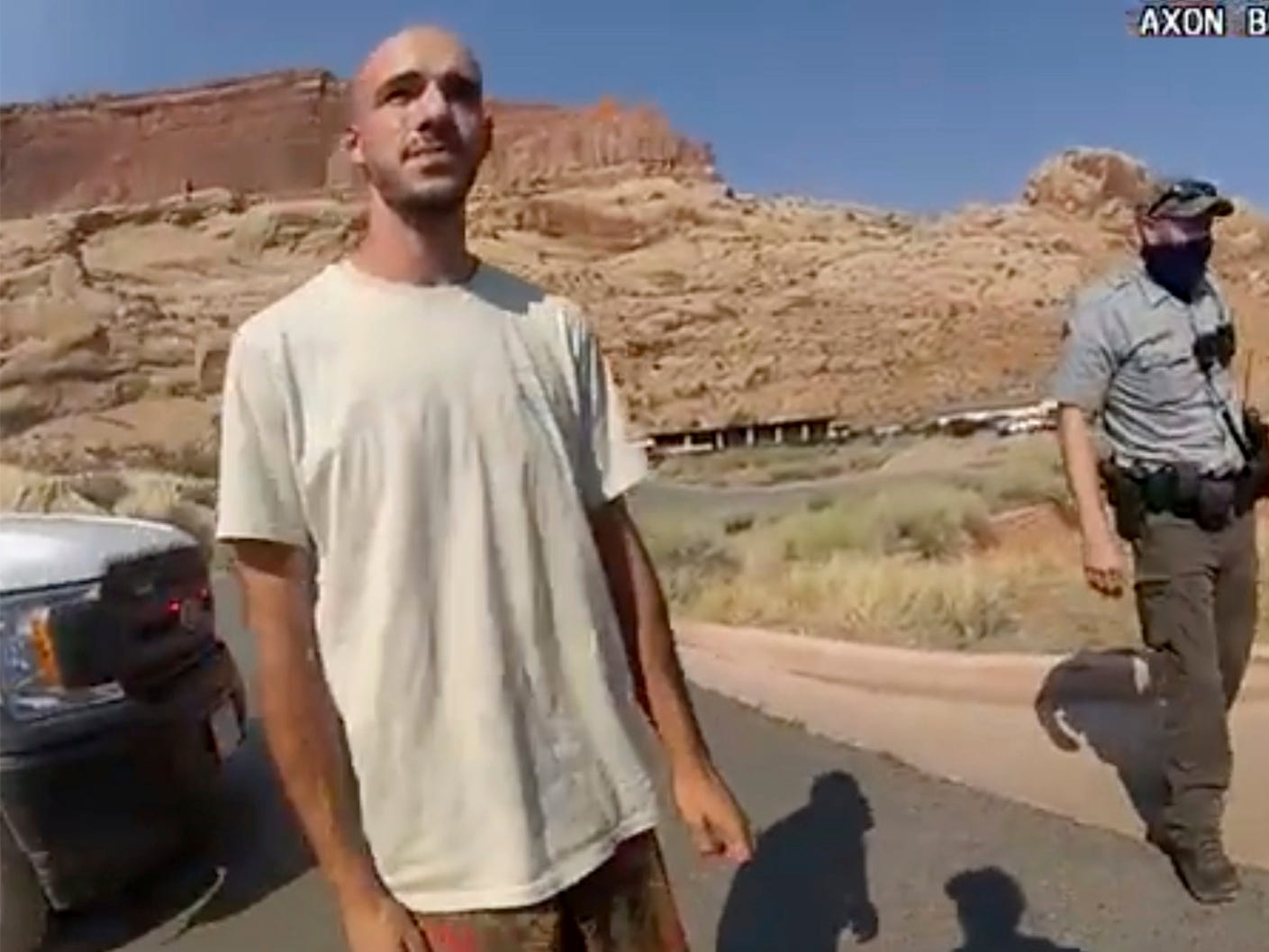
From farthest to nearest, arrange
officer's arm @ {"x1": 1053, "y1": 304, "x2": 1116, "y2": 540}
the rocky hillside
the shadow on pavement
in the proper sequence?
officer's arm @ {"x1": 1053, "y1": 304, "x2": 1116, "y2": 540} < the rocky hillside < the shadow on pavement

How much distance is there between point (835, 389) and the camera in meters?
3.11

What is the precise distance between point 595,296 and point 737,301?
28 cm

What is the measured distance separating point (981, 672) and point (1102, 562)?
18.4 inches

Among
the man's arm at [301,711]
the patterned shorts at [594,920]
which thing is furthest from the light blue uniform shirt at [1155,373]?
the man's arm at [301,711]

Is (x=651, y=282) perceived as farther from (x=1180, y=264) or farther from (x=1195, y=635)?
(x=1195, y=635)

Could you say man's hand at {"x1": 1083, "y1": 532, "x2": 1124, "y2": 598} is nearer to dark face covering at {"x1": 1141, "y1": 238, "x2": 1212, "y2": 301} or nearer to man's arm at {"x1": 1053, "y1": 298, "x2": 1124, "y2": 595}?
man's arm at {"x1": 1053, "y1": 298, "x2": 1124, "y2": 595}

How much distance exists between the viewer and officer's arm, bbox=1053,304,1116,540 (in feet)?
9.53

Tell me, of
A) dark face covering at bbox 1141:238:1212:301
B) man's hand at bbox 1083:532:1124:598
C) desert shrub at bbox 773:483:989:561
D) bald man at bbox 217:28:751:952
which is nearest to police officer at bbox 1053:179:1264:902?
dark face covering at bbox 1141:238:1212:301

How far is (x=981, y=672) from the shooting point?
3.21m

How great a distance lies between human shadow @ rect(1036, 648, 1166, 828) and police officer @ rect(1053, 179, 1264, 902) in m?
0.12

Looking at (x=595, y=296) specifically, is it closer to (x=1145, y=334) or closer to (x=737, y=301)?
(x=737, y=301)

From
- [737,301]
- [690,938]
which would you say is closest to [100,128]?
[737,301]

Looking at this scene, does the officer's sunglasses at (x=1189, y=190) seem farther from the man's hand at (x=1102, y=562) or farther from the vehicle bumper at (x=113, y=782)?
the vehicle bumper at (x=113, y=782)

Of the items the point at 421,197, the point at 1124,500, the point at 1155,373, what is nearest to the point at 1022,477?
the point at 1124,500
